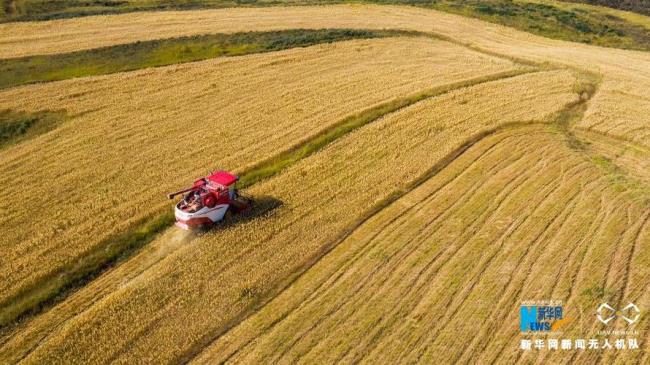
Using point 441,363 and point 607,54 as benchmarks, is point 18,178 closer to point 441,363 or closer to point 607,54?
point 441,363

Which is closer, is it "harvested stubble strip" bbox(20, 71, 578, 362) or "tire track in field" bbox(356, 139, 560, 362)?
"harvested stubble strip" bbox(20, 71, 578, 362)

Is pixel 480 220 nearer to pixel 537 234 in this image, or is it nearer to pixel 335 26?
pixel 537 234

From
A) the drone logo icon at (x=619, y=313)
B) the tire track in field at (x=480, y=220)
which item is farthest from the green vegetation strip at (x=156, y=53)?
the drone logo icon at (x=619, y=313)

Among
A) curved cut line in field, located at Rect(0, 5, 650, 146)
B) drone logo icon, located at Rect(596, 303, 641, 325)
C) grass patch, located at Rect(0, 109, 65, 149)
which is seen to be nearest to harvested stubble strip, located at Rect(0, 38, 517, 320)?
grass patch, located at Rect(0, 109, 65, 149)

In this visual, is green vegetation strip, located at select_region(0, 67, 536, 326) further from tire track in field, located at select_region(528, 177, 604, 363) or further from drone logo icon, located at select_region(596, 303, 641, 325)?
drone logo icon, located at select_region(596, 303, 641, 325)

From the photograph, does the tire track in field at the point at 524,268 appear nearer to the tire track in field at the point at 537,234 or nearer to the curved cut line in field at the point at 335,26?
the tire track in field at the point at 537,234
